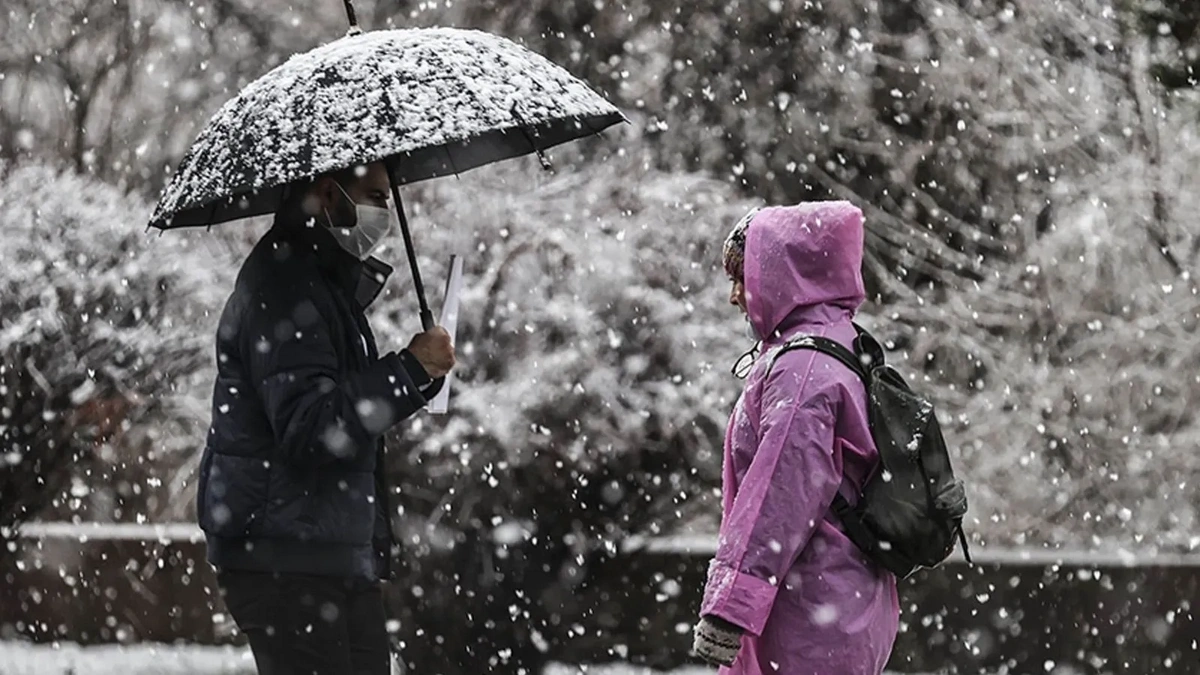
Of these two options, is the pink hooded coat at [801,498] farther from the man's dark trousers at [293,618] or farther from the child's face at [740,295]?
the man's dark trousers at [293,618]

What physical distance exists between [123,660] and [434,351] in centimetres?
526

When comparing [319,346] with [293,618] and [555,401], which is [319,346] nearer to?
[293,618]

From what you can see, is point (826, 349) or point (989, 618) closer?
point (826, 349)

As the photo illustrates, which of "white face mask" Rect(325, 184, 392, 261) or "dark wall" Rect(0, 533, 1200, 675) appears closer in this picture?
"white face mask" Rect(325, 184, 392, 261)

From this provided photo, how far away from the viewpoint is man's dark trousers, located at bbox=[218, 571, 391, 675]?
335cm

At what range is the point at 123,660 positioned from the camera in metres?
8.11

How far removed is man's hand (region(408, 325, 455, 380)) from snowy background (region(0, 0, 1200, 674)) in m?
2.65

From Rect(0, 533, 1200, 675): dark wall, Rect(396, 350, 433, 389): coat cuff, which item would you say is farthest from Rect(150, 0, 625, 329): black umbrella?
Rect(0, 533, 1200, 675): dark wall

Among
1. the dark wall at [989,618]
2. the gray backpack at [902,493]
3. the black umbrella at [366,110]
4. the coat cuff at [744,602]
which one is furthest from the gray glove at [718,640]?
the dark wall at [989,618]

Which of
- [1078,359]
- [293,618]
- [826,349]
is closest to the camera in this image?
[826,349]

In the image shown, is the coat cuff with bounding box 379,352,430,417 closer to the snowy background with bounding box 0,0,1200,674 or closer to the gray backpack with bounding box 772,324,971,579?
the gray backpack with bounding box 772,324,971,579

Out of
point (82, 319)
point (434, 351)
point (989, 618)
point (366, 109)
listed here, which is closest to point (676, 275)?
point (989, 618)

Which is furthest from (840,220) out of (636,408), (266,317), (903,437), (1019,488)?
(1019,488)

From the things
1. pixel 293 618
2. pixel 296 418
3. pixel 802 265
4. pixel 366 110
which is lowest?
pixel 293 618
